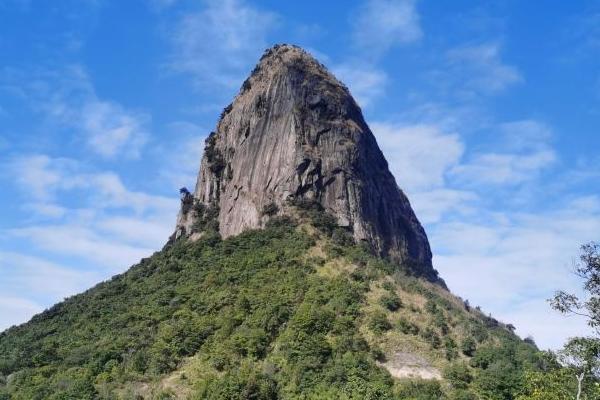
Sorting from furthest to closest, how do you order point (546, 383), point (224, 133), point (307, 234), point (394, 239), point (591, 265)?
point (224, 133)
point (394, 239)
point (307, 234)
point (546, 383)
point (591, 265)

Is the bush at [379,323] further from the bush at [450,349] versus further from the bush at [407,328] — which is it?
the bush at [450,349]

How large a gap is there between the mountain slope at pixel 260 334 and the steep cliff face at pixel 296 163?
8.06 m

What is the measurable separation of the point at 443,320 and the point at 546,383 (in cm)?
4428

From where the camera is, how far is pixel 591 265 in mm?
23016

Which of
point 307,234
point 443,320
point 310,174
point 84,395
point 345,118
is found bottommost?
point 84,395

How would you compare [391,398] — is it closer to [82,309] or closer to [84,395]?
[84,395]

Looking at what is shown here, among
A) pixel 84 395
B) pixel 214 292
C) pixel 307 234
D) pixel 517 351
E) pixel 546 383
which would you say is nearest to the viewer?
pixel 546 383

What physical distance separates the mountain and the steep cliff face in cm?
30

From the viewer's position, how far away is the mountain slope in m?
57.5

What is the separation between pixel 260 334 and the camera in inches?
2537

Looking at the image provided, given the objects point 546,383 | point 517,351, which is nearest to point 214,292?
point 517,351

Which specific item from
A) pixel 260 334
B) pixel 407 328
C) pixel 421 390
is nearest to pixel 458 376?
pixel 421 390

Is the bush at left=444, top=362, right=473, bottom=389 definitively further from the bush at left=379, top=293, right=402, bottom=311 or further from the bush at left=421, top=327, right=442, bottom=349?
the bush at left=379, top=293, right=402, bottom=311

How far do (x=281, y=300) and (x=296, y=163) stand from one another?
35.5 m
